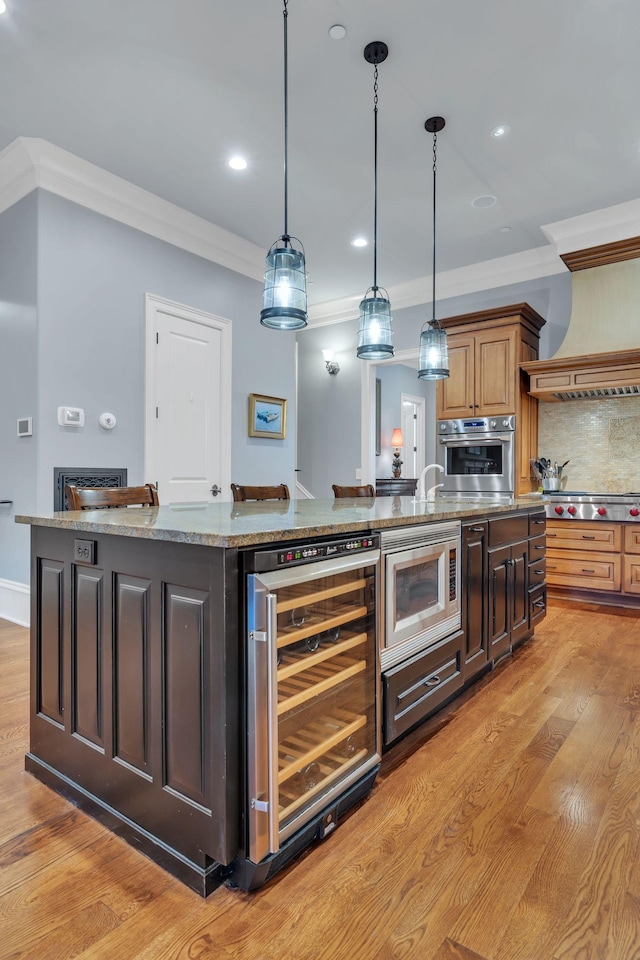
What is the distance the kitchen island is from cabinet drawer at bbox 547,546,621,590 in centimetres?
306

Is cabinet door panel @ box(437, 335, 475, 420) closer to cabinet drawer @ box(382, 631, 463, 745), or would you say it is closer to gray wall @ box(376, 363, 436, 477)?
cabinet drawer @ box(382, 631, 463, 745)

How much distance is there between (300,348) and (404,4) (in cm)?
Result: 452

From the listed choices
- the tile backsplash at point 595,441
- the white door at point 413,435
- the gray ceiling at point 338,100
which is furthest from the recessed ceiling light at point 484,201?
the white door at point 413,435

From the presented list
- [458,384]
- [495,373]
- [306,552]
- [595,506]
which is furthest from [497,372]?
[306,552]

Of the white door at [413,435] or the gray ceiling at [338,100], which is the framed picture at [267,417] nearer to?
the gray ceiling at [338,100]

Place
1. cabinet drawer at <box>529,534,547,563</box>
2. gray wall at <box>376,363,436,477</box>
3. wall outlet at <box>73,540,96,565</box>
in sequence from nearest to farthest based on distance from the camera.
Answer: wall outlet at <box>73,540,96,565</box>, cabinet drawer at <box>529,534,547,563</box>, gray wall at <box>376,363,436,477</box>

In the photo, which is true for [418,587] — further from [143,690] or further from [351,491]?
[351,491]

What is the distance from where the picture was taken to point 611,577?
161 inches

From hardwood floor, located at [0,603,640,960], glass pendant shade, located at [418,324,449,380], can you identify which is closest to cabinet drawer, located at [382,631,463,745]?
hardwood floor, located at [0,603,640,960]

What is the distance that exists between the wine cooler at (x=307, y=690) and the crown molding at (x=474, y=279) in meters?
4.34

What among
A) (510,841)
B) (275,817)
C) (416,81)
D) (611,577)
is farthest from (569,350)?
(275,817)

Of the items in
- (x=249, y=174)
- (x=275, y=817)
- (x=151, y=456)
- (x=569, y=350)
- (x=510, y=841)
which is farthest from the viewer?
(x=569, y=350)

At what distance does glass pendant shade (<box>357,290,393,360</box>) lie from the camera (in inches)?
114

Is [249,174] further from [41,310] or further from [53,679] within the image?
[53,679]
